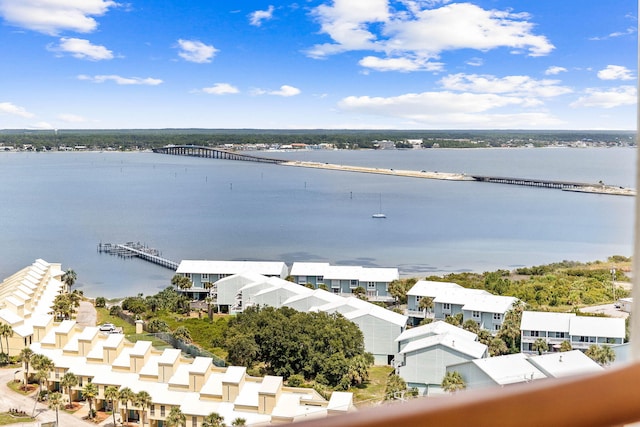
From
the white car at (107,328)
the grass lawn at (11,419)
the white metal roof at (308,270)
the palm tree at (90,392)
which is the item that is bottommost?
the grass lawn at (11,419)

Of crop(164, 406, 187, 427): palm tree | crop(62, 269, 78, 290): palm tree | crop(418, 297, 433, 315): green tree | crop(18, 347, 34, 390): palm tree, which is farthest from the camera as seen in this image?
crop(62, 269, 78, 290): palm tree

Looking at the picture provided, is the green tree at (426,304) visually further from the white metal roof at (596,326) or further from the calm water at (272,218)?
the calm water at (272,218)

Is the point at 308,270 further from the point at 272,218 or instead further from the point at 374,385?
the point at 272,218

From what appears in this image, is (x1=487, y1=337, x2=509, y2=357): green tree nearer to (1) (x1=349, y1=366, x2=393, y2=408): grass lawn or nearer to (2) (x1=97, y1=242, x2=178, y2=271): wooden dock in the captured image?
(1) (x1=349, y1=366, x2=393, y2=408): grass lawn

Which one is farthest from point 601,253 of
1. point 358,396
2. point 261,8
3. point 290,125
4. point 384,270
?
point 261,8

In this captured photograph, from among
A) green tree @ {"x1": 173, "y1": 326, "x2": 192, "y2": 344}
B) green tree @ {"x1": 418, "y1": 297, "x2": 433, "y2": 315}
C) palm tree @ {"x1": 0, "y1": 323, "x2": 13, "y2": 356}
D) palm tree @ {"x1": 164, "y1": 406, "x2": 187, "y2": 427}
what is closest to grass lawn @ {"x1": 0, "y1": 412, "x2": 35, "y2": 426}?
palm tree @ {"x1": 164, "y1": 406, "x2": 187, "y2": 427}

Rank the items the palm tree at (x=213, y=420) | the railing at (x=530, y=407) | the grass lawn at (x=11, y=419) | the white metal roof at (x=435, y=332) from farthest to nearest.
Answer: the white metal roof at (x=435, y=332)
the grass lawn at (x=11, y=419)
the palm tree at (x=213, y=420)
the railing at (x=530, y=407)

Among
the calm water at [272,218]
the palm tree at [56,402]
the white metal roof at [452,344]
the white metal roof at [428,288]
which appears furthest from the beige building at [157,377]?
the white metal roof at [428,288]
